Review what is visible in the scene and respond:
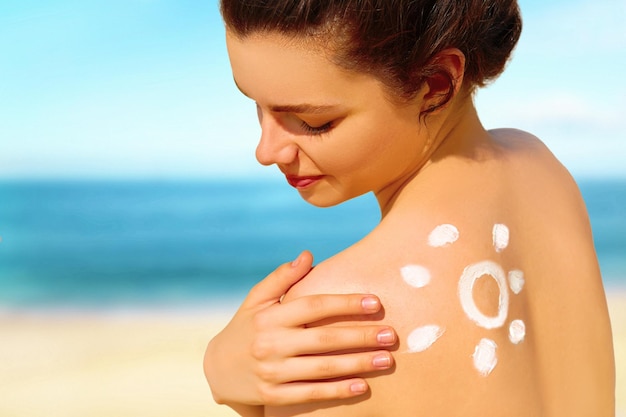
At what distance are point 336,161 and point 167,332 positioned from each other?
288 cm

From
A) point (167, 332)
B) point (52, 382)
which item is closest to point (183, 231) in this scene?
point (167, 332)

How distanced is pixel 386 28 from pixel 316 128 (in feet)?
0.66

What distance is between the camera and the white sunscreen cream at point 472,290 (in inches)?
52.3

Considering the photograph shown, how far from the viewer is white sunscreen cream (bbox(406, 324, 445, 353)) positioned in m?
1.29

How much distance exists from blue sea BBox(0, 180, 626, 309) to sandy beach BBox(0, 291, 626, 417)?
0.21 m

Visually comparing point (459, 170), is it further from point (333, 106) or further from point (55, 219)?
point (55, 219)

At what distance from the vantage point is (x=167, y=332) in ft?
13.4

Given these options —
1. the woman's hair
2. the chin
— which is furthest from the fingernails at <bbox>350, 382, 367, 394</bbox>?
the woman's hair

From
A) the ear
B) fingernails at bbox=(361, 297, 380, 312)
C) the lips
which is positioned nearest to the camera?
fingernails at bbox=(361, 297, 380, 312)

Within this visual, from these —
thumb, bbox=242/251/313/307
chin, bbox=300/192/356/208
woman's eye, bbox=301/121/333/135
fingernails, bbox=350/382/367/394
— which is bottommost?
fingernails, bbox=350/382/367/394

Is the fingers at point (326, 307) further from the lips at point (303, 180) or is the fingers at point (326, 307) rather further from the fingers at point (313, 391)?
the lips at point (303, 180)

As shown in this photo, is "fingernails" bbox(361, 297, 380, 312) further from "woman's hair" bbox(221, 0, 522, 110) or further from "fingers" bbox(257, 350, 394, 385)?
"woman's hair" bbox(221, 0, 522, 110)

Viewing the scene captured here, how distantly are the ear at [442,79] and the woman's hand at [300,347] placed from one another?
0.32 metres

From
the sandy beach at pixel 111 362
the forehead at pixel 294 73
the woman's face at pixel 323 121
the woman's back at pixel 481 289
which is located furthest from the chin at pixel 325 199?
the sandy beach at pixel 111 362
